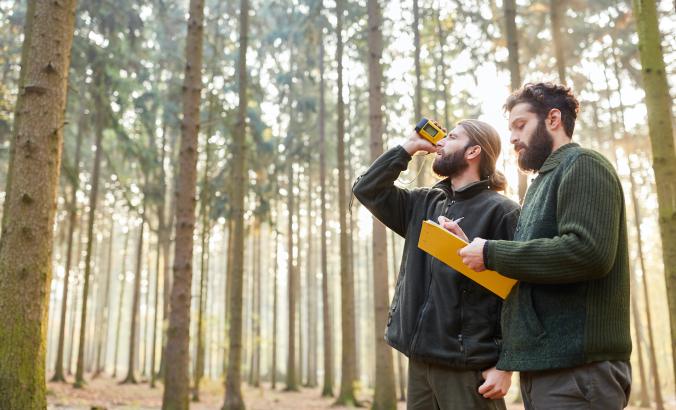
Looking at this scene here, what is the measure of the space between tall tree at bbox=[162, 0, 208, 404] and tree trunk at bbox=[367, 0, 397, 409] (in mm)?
3664

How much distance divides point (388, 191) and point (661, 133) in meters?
3.28

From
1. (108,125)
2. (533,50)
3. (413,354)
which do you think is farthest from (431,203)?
(108,125)

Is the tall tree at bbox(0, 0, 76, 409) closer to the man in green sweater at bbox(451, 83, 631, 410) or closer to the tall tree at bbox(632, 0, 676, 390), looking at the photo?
the man in green sweater at bbox(451, 83, 631, 410)

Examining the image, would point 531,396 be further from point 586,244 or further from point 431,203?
point 431,203

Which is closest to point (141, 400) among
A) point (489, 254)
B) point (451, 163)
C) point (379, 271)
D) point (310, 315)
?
point (379, 271)

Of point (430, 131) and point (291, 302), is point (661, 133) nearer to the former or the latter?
point (430, 131)

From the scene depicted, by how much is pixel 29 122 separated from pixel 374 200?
3453 millimetres

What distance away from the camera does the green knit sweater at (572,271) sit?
2129mm

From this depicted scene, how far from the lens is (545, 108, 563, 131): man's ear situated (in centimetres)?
252

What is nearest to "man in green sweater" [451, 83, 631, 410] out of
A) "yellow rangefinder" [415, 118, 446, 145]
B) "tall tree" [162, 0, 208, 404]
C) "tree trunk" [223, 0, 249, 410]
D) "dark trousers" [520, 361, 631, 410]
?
"dark trousers" [520, 361, 631, 410]

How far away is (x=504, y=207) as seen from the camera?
2990 mm

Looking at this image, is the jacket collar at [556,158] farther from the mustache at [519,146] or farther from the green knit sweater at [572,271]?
the mustache at [519,146]

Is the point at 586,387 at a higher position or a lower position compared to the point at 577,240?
lower

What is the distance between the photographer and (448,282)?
113 inches
